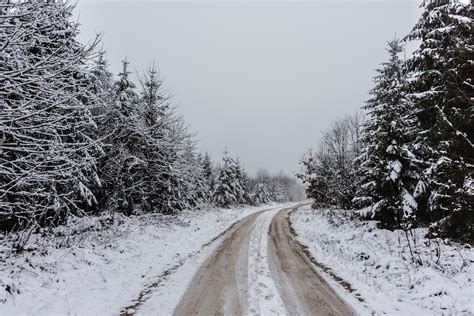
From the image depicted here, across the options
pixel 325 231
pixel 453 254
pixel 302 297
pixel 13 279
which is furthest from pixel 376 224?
pixel 13 279

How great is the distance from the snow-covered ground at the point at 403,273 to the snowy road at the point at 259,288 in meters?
0.61

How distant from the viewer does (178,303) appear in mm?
6391

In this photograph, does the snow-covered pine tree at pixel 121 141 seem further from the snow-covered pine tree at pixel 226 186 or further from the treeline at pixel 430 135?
the snow-covered pine tree at pixel 226 186

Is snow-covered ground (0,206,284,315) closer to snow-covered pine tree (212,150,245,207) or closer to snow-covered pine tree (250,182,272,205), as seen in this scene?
snow-covered pine tree (212,150,245,207)

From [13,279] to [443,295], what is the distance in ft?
29.6

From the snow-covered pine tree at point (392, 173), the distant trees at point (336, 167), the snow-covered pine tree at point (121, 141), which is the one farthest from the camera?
the distant trees at point (336, 167)

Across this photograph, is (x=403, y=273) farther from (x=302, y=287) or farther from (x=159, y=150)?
(x=159, y=150)

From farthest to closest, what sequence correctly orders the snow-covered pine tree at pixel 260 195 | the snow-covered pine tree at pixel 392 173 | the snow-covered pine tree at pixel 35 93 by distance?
the snow-covered pine tree at pixel 260 195 → the snow-covered pine tree at pixel 392 173 → the snow-covered pine tree at pixel 35 93

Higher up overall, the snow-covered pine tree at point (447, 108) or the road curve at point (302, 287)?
the snow-covered pine tree at point (447, 108)

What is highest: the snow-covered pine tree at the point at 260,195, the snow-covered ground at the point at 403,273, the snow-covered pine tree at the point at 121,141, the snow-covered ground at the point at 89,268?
the snow-covered pine tree at the point at 121,141

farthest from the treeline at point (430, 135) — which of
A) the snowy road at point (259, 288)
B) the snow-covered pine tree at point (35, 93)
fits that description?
the snow-covered pine tree at point (35, 93)

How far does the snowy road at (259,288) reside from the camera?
612cm

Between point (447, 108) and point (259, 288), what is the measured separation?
902 cm

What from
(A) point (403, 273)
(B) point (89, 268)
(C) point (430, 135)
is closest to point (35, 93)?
(B) point (89, 268)
